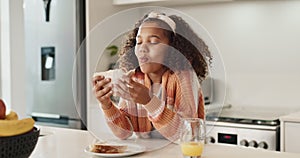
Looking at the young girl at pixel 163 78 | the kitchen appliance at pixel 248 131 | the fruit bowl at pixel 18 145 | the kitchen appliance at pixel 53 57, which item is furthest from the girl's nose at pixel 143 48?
the kitchen appliance at pixel 53 57

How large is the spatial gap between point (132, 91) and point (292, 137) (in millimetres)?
1363

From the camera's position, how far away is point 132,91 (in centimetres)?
149

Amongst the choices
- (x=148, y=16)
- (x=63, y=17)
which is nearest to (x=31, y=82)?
(x=63, y=17)

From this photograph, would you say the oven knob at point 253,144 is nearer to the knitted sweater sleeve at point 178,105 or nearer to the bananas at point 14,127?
the knitted sweater sleeve at point 178,105

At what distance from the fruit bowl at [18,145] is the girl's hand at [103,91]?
1.27 ft

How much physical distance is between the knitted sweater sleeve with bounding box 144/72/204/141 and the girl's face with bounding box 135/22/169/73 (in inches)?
3.1

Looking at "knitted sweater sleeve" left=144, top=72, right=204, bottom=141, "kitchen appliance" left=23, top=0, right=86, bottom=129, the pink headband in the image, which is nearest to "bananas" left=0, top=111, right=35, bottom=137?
"knitted sweater sleeve" left=144, top=72, right=204, bottom=141

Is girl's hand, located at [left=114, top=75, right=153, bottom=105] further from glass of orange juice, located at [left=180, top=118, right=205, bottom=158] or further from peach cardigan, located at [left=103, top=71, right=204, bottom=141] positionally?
glass of orange juice, located at [left=180, top=118, right=205, bottom=158]

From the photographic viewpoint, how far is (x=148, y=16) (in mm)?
1540

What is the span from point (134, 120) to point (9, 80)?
201 centimetres

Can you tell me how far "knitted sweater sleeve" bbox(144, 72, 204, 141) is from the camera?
1479 mm

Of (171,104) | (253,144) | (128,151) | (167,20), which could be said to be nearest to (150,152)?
(128,151)

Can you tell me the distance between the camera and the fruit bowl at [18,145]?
3.63ft

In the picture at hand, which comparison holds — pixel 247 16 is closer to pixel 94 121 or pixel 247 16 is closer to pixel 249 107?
pixel 249 107
